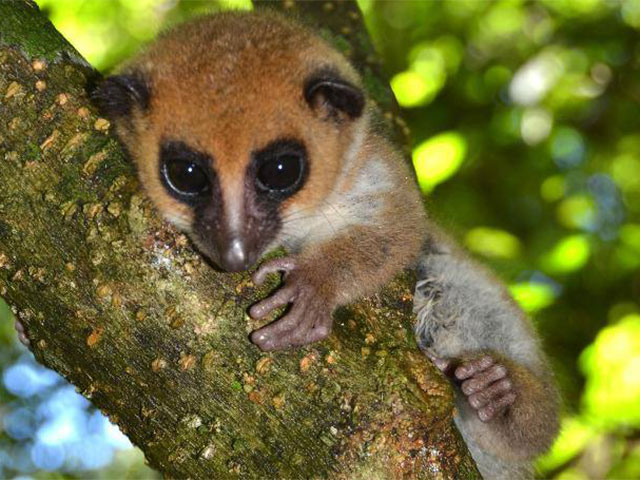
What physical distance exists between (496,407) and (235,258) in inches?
69.3

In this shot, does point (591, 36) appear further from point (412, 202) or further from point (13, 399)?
point (13, 399)

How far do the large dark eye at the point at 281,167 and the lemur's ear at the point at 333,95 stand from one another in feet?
0.84

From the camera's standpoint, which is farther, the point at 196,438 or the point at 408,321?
the point at 408,321

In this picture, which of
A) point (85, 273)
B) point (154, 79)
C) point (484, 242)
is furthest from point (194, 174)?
point (484, 242)

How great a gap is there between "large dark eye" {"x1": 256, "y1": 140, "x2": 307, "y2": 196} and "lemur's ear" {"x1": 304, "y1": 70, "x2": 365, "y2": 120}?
256 millimetres

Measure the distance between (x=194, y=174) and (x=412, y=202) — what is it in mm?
1275

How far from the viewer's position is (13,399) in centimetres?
609

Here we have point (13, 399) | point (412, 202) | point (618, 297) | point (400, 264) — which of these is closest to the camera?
point (400, 264)

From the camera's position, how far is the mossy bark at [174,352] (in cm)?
279

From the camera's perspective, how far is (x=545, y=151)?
6.73 m

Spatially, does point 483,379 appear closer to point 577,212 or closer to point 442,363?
point 442,363

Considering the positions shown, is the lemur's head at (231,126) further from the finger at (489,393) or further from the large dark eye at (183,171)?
the finger at (489,393)

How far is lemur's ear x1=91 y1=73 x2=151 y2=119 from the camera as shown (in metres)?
3.33

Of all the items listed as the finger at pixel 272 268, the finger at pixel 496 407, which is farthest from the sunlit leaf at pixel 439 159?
the finger at pixel 272 268
